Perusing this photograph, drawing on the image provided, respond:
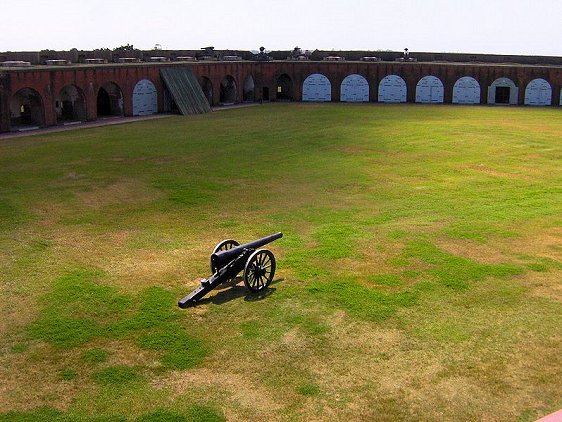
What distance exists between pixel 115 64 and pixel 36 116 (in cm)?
677

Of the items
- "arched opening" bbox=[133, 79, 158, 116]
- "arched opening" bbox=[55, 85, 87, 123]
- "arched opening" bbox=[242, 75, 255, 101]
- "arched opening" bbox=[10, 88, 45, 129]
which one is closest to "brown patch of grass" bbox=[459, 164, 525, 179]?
"arched opening" bbox=[10, 88, 45, 129]

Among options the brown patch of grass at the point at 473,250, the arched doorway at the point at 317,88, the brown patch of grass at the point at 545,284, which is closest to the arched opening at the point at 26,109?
the arched doorway at the point at 317,88

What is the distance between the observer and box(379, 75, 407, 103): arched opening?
5006 centimetres

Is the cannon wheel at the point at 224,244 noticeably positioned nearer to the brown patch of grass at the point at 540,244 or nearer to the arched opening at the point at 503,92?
the brown patch of grass at the point at 540,244

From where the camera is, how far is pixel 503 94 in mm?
49125

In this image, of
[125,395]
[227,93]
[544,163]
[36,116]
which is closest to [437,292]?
[125,395]

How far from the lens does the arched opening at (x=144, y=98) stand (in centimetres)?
4012

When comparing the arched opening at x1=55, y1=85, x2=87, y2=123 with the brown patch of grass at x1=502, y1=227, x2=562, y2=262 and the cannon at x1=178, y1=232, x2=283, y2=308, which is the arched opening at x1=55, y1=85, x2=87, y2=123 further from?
the brown patch of grass at x1=502, y1=227, x2=562, y2=262

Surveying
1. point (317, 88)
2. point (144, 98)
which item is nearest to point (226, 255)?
point (144, 98)

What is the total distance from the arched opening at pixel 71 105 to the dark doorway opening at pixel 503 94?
30.8m

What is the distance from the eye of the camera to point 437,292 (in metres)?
12.5

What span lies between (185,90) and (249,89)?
348 inches

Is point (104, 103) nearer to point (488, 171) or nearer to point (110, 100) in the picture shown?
point (110, 100)

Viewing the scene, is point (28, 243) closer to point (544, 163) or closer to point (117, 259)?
point (117, 259)
